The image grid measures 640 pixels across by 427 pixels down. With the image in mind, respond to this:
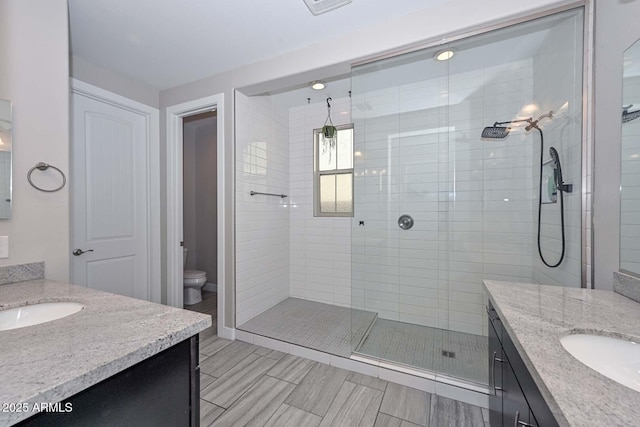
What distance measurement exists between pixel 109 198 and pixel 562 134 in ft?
Result: 12.1

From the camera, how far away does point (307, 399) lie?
5.58ft

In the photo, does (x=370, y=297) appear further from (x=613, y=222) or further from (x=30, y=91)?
(x=30, y=91)

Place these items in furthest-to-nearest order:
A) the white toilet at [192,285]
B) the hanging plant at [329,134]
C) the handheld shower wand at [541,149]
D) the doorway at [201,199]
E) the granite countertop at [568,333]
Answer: the doorway at [201,199] < the white toilet at [192,285] < the hanging plant at [329,134] < the handheld shower wand at [541,149] < the granite countertop at [568,333]

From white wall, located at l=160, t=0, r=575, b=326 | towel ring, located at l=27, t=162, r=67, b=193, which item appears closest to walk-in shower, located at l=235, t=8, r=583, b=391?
white wall, located at l=160, t=0, r=575, b=326

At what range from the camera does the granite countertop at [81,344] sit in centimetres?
51

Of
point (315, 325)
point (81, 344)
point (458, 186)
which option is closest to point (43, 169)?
point (81, 344)

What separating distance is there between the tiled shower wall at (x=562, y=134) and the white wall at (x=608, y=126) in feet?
0.46

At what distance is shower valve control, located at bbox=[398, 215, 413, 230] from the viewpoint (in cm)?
257

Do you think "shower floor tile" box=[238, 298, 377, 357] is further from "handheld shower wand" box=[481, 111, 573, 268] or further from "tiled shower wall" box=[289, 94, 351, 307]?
"handheld shower wand" box=[481, 111, 573, 268]

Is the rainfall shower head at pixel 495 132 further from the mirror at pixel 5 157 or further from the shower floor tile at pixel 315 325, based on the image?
the mirror at pixel 5 157

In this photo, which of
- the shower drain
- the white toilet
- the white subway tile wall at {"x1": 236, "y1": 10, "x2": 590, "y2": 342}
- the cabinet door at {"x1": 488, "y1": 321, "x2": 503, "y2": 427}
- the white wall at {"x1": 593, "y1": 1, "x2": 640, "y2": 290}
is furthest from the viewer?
the white toilet

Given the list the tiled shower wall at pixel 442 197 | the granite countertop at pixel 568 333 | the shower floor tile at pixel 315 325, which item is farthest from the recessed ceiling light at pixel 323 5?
the shower floor tile at pixel 315 325

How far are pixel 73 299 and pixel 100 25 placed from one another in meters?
1.96

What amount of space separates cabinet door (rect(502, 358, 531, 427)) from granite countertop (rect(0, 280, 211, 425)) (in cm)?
104
